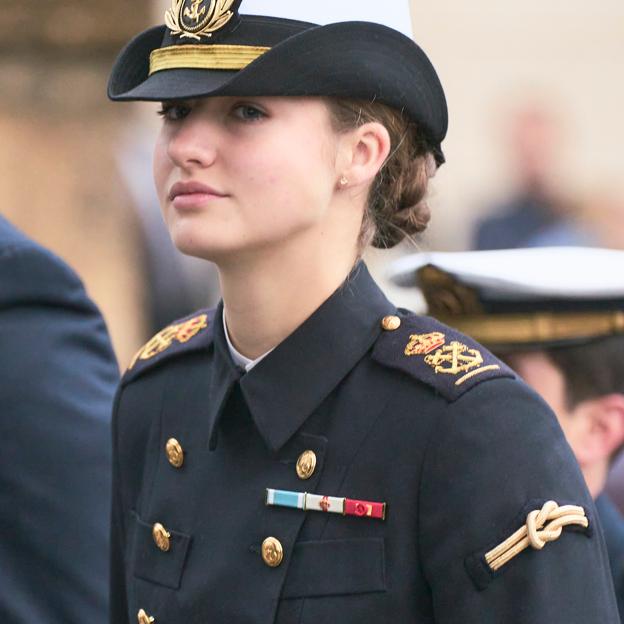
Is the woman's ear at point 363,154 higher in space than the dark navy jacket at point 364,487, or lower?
higher

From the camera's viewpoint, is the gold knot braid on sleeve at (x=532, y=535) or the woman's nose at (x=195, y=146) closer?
the gold knot braid on sleeve at (x=532, y=535)

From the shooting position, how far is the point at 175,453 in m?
3.16

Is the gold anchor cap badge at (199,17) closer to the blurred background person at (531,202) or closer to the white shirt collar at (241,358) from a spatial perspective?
the white shirt collar at (241,358)

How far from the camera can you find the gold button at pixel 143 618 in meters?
3.07

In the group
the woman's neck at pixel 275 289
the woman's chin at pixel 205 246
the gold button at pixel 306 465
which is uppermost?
the woman's chin at pixel 205 246

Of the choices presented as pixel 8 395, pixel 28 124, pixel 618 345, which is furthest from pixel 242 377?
pixel 28 124

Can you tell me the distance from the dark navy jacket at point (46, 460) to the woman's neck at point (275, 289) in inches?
28.3

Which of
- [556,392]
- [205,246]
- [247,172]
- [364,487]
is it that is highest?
[247,172]

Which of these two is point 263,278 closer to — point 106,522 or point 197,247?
point 197,247

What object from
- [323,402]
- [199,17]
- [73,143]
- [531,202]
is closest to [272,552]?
[323,402]

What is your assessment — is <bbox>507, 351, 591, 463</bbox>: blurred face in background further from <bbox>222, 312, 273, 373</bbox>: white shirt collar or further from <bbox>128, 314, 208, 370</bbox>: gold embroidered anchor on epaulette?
<bbox>222, 312, 273, 373</bbox>: white shirt collar

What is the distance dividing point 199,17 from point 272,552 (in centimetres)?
88

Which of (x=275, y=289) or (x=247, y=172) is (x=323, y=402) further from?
(x=247, y=172)

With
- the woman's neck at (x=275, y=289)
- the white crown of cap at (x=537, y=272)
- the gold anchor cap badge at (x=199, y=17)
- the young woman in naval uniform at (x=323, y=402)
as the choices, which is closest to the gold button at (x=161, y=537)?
the young woman in naval uniform at (x=323, y=402)
